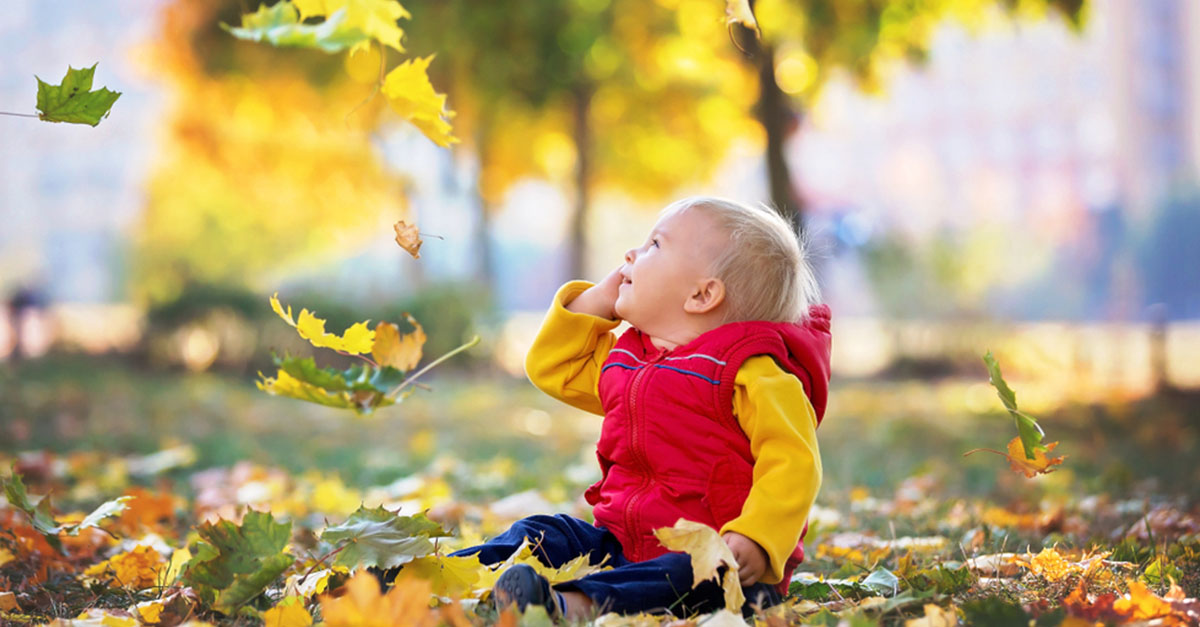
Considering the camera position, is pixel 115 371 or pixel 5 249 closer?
pixel 115 371

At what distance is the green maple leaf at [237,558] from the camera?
6.15 feet

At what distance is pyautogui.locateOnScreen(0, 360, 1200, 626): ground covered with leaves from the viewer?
1.89m

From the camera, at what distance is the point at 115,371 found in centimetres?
938

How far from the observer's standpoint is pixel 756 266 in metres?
2.03

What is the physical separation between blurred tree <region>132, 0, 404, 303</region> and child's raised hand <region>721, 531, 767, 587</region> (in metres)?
11.0

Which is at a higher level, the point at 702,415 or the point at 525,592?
the point at 702,415

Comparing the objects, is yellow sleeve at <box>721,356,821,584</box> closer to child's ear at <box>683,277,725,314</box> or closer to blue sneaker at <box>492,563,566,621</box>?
child's ear at <box>683,277,725,314</box>

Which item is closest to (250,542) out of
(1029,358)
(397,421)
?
(397,421)

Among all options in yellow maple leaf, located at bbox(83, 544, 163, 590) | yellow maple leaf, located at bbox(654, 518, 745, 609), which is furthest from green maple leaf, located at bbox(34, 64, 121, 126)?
yellow maple leaf, located at bbox(654, 518, 745, 609)

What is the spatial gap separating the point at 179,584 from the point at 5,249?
31545mm

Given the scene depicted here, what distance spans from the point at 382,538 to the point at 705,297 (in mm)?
780

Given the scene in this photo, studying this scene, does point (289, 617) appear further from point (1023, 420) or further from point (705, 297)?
point (1023, 420)

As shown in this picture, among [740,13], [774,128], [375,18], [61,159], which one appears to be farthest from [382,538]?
[61,159]

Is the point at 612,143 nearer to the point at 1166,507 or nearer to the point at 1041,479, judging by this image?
the point at 1041,479
